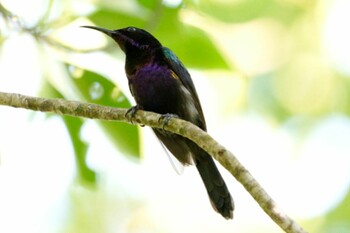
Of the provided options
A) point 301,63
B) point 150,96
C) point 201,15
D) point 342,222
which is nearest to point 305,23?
point 301,63

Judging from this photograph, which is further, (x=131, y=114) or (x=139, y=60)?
(x=139, y=60)

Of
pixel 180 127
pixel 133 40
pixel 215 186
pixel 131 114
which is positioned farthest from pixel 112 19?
pixel 180 127

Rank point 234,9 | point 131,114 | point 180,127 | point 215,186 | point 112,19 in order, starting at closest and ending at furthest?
point 180,127
point 131,114
point 215,186
point 112,19
point 234,9

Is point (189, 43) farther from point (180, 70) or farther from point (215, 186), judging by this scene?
point (215, 186)

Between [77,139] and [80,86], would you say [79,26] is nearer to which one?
[80,86]

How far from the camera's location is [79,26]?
4.28 m

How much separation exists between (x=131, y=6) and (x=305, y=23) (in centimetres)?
299

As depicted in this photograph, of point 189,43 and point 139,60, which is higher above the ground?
point 189,43

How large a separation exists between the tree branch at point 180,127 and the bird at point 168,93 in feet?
1.36

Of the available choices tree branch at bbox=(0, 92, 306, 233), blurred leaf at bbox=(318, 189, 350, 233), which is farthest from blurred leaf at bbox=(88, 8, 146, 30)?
blurred leaf at bbox=(318, 189, 350, 233)

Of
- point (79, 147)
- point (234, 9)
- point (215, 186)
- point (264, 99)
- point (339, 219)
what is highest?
point (264, 99)

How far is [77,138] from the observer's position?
13.7ft

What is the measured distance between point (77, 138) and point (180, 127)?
1.08m

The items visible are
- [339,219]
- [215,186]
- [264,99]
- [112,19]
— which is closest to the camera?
[215,186]
